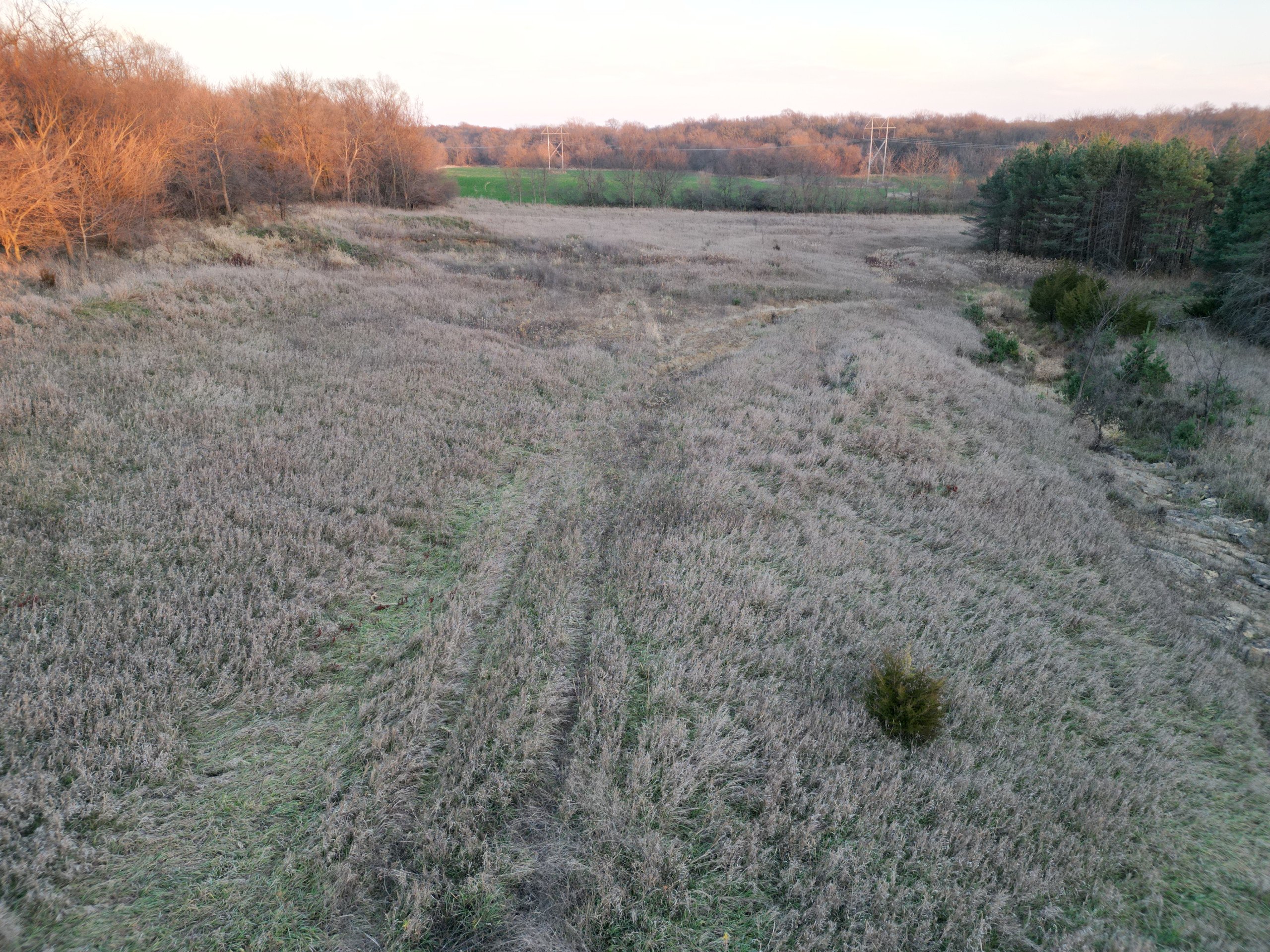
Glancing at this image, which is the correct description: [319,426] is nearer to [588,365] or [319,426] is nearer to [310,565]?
[310,565]

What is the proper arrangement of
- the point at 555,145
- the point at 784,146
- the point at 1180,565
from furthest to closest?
the point at 784,146 → the point at 555,145 → the point at 1180,565

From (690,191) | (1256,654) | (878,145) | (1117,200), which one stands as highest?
(878,145)

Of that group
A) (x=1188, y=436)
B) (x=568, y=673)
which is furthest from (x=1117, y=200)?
(x=568, y=673)

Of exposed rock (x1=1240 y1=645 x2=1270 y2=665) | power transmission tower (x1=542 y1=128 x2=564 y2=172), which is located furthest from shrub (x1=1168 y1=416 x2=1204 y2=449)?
power transmission tower (x1=542 y1=128 x2=564 y2=172)

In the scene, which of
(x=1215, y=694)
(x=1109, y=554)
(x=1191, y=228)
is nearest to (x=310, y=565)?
(x=1215, y=694)

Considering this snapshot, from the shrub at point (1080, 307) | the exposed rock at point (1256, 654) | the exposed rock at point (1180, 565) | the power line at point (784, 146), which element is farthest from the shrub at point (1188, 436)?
the power line at point (784, 146)

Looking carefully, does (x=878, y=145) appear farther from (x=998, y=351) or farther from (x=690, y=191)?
(x=998, y=351)
